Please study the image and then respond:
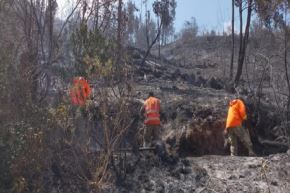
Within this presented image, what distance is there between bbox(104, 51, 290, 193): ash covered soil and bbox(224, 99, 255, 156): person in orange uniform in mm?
Result: 382


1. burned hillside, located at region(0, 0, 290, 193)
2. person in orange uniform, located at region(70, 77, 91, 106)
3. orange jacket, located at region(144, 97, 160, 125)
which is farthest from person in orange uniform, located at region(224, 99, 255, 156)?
person in orange uniform, located at region(70, 77, 91, 106)

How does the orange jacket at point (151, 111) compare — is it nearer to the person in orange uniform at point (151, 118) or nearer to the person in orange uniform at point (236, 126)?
the person in orange uniform at point (151, 118)

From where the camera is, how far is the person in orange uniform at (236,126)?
1225cm

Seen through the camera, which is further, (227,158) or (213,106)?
(213,106)

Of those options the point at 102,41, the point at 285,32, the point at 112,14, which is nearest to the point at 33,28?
the point at 102,41

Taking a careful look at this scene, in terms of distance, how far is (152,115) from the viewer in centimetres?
1297

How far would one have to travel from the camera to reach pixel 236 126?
12.3m

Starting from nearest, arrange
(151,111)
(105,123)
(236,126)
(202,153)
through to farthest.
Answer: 1. (105,123)
2. (236,126)
3. (151,111)
4. (202,153)

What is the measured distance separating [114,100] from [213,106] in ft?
19.7

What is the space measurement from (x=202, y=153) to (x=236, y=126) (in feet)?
5.34

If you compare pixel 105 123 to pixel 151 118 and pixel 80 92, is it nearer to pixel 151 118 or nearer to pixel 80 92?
pixel 80 92

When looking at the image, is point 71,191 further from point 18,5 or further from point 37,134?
point 18,5

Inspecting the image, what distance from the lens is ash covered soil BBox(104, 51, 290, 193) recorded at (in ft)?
32.4

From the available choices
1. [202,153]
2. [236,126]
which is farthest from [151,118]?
[236,126]
